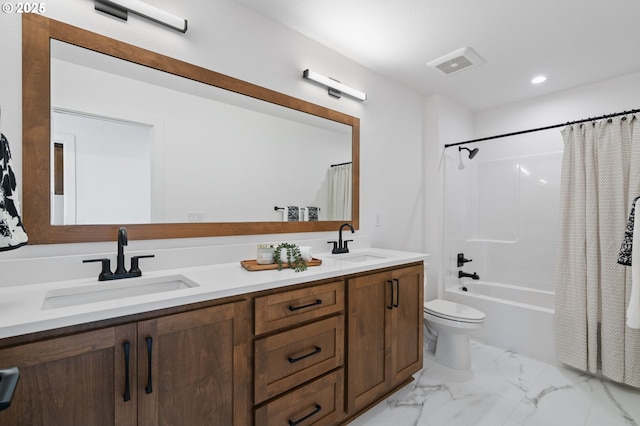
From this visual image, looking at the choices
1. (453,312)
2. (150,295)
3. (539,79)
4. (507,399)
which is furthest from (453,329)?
(539,79)

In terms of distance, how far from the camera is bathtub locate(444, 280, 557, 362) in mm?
2479

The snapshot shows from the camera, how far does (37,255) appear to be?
121 centimetres

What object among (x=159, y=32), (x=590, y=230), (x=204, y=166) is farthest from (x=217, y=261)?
(x=590, y=230)

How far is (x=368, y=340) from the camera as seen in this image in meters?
1.68

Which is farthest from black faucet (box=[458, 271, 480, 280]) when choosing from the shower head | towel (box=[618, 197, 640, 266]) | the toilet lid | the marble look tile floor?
towel (box=[618, 197, 640, 266])

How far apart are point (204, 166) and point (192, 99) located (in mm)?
363

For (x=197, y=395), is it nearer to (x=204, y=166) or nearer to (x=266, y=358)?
(x=266, y=358)

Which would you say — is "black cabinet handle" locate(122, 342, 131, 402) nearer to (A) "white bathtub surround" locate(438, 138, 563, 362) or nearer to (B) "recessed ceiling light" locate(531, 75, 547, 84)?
(A) "white bathtub surround" locate(438, 138, 563, 362)

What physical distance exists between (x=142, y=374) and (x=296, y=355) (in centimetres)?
63

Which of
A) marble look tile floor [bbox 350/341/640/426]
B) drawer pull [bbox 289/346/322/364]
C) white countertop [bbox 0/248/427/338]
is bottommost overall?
marble look tile floor [bbox 350/341/640/426]

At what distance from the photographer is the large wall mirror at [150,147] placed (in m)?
1.23

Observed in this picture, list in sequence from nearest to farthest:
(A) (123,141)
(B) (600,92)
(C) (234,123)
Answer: (A) (123,141)
(C) (234,123)
(B) (600,92)

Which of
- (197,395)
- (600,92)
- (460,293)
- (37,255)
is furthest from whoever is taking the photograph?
(460,293)

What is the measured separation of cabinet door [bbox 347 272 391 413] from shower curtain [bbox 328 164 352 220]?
66 cm
